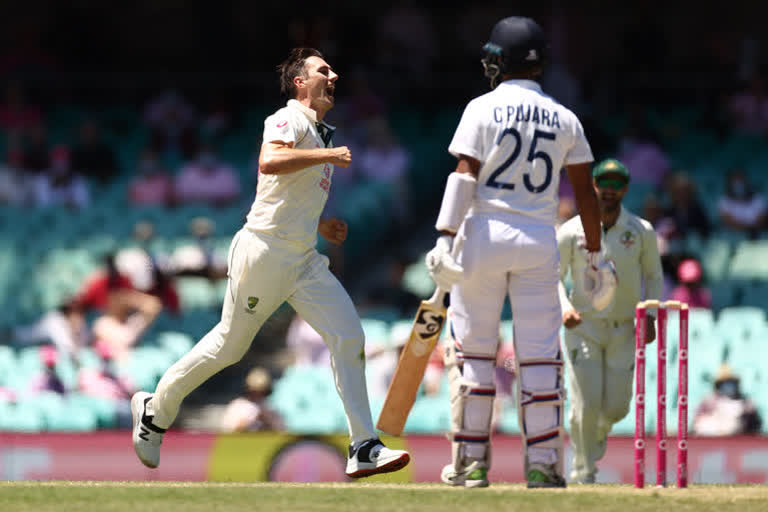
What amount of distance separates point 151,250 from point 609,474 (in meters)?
4.89

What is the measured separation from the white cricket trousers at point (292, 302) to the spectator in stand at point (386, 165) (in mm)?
7604

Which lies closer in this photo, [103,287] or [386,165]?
[103,287]

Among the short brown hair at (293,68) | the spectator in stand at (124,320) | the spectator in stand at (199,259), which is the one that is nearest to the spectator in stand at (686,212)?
the spectator in stand at (199,259)

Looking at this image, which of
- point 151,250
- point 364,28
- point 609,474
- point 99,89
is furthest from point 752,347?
point 99,89

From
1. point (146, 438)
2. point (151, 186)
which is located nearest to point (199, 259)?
point (151, 186)

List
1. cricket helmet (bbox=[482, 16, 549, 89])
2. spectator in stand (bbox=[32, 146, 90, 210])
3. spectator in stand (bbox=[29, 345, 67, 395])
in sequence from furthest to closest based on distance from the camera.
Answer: spectator in stand (bbox=[32, 146, 90, 210]) < spectator in stand (bbox=[29, 345, 67, 395]) < cricket helmet (bbox=[482, 16, 549, 89])

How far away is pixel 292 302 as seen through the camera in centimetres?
650

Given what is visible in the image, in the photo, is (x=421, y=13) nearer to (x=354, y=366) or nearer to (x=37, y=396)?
(x=37, y=396)

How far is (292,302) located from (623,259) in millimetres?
2258

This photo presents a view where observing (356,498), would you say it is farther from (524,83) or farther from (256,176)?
(256,176)

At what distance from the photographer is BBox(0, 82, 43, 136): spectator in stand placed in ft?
49.8

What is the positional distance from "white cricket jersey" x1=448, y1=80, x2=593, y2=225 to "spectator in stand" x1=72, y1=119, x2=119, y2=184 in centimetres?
939

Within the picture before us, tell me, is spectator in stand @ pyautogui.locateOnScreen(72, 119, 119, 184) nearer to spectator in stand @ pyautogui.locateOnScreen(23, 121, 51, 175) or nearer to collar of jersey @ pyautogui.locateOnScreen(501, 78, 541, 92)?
spectator in stand @ pyautogui.locateOnScreen(23, 121, 51, 175)

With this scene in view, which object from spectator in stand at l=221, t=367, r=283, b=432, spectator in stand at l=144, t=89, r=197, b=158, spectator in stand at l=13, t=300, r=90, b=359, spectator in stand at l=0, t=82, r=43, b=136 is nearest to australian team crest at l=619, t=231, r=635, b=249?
spectator in stand at l=221, t=367, r=283, b=432
